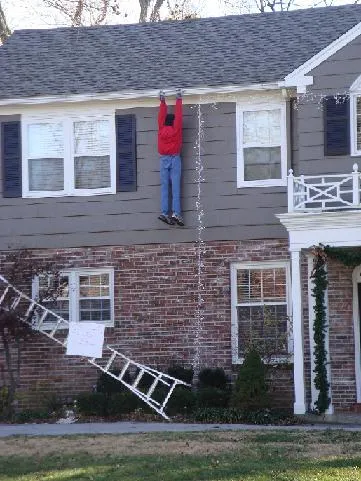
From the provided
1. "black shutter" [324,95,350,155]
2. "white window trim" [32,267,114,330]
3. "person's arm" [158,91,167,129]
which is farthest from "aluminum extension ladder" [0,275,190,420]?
"black shutter" [324,95,350,155]

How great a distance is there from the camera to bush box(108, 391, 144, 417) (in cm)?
1838

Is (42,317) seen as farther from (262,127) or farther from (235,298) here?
(262,127)

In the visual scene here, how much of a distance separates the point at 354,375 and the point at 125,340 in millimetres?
3934

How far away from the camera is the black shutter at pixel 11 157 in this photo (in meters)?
20.2

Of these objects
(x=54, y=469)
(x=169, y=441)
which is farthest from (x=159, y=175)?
(x=54, y=469)

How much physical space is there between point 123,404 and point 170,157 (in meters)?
4.25

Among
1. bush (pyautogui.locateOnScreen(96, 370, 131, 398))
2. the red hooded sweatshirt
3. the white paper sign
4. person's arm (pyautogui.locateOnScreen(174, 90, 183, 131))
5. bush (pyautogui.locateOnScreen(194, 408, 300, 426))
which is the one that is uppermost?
person's arm (pyautogui.locateOnScreen(174, 90, 183, 131))

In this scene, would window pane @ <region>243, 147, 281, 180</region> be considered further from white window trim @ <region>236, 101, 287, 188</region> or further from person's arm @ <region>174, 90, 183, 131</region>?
person's arm @ <region>174, 90, 183, 131</region>

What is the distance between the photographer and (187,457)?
13.2 metres

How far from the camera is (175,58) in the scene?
21.0 m

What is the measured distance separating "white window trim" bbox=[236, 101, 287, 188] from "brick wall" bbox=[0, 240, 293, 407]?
1.00 meters

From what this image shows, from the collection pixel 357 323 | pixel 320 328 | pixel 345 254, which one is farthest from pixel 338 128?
pixel 320 328

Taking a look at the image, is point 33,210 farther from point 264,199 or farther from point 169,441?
point 169,441

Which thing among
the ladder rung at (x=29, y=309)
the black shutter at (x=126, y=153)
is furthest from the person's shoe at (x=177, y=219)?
the ladder rung at (x=29, y=309)
